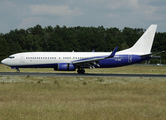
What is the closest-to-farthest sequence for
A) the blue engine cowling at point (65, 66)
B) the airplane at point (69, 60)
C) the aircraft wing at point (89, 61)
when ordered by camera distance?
the blue engine cowling at point (65, 66) → the aircraft wing at point (89, 61) → the airplane at point (69, 60)

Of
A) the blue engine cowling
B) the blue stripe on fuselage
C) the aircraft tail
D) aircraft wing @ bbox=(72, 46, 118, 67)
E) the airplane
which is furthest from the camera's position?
the aircraft tail

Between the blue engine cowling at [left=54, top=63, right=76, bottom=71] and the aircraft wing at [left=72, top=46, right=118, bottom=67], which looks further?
the aircraft wing at [left=72, top=46, right=118, bottom=67]

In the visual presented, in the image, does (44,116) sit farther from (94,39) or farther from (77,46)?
(94,39)

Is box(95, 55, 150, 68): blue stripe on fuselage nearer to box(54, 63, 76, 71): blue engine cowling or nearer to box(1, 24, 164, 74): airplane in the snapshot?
box(1, 24, 164, 74): airplane

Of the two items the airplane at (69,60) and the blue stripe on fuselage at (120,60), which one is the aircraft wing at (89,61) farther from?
the blue stripe on fuselage at (120,60)

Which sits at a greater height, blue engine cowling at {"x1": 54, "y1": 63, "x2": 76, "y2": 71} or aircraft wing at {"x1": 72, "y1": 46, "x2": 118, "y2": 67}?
aircraft wing at {"x1": 72, "y1": 46, "x2": 118, "y2": 67}

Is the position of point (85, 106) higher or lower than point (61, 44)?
lower

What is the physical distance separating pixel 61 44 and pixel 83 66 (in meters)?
91.7

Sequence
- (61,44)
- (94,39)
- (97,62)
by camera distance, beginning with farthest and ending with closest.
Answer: (94,39) < (61,44) < (97,62)

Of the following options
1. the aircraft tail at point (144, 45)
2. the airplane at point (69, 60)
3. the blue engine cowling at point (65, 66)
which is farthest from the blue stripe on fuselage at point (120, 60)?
the blue engine cowling at point (65, 66)

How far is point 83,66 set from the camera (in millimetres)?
42594

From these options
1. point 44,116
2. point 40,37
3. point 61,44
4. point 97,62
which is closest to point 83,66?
point 97,62

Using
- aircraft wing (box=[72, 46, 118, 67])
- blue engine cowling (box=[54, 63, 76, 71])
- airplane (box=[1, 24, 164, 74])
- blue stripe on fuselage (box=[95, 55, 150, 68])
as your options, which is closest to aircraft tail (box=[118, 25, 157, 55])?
airplane (box=[1, 24, 164, 74])

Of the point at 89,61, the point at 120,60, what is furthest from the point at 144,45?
the point at 89,61
